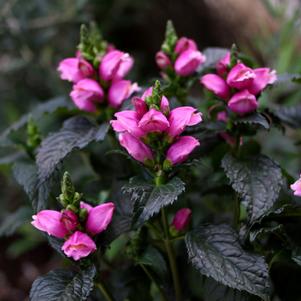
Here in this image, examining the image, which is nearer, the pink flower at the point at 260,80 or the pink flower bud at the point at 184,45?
the pink flower at the point at 260,80

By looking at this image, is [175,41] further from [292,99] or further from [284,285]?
[292,99]

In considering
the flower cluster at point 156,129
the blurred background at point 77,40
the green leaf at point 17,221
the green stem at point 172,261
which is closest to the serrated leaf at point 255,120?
the flower cluster at point 156,129

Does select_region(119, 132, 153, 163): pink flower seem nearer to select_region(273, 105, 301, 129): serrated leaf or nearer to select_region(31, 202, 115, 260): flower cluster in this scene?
select_region(31, 202, 115, 260): flower cluster

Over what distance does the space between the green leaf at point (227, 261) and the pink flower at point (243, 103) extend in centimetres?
22

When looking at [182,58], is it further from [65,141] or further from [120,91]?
[65,141]

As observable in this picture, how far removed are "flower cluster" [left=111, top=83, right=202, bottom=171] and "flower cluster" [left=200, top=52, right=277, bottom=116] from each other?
129 mm

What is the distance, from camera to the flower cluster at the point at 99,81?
1.01m

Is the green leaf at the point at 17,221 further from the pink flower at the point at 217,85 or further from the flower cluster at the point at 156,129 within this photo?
the pink flower at the point at 217,85

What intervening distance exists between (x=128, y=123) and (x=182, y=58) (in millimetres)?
294

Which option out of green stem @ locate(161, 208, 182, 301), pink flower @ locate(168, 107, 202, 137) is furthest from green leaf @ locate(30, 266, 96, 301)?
pink flower @ locate(168, 107, 202, 137)

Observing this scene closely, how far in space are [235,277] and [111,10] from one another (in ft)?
5.64

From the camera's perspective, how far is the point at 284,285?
1.05 metres

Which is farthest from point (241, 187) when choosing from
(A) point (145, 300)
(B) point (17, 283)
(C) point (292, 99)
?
(B) point (17, 283)

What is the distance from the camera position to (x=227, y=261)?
840 millimetres
